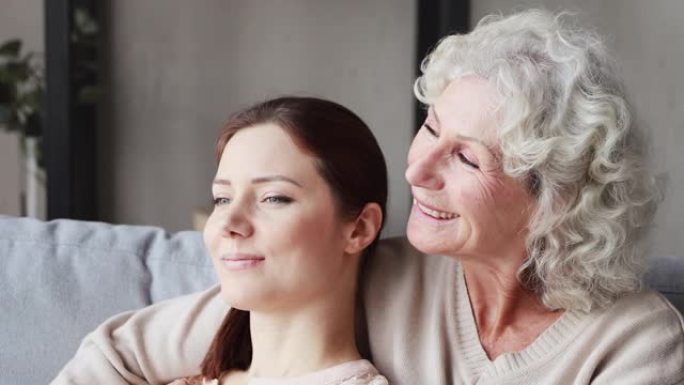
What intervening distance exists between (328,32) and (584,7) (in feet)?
2.70

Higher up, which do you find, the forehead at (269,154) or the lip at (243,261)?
the forehead at (269,154)

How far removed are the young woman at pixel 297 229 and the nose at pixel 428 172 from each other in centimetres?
10

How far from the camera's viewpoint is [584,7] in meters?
3.31

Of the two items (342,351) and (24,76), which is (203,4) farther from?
(342,351)

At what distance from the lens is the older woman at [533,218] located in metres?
1.49

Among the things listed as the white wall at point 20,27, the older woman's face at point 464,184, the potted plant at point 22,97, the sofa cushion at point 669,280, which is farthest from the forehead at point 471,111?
the white wall at point 20,27

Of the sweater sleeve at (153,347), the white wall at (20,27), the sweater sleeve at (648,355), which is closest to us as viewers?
the sweater sleeve at (648,355)

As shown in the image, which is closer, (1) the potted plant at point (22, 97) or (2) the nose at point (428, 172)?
(2) the nose at point (428, 172)

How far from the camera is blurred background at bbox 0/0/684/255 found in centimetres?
329

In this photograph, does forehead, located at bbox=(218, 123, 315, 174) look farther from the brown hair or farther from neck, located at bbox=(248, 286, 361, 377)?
neck, located at bbox=(248, 286, 361, 377)

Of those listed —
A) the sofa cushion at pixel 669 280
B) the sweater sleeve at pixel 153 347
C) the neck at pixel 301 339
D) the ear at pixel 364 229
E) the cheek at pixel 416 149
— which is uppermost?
the cheek at pixel 416 149

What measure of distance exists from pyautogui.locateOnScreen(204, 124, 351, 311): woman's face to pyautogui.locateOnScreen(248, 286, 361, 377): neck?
0.03 metres

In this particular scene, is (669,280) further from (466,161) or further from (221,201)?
(221,201)

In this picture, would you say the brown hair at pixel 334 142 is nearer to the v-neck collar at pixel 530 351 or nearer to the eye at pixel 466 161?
the eye at pixel 466 161
